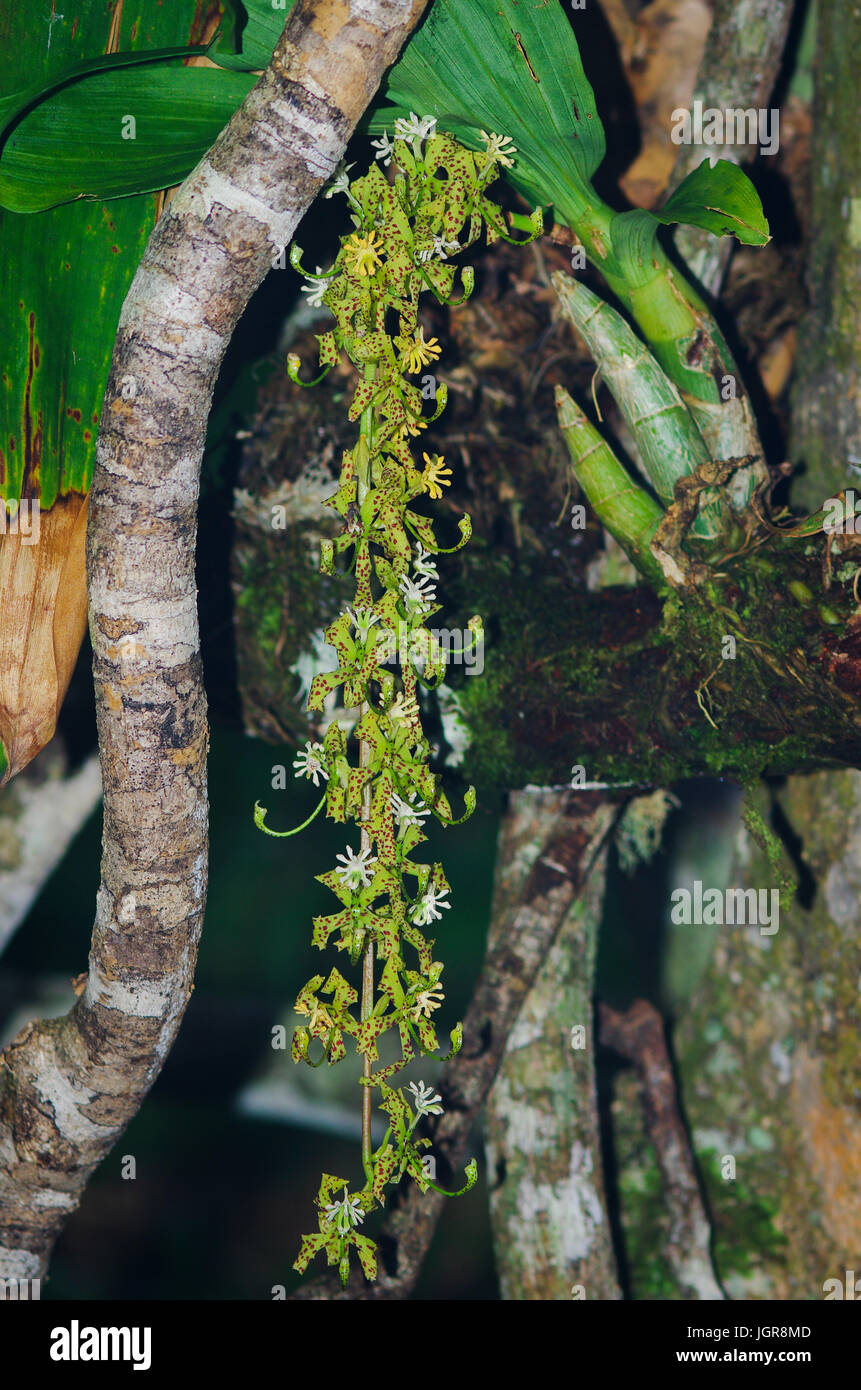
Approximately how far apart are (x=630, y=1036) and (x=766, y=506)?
92 cm

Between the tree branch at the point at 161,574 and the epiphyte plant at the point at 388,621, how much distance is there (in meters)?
0.07

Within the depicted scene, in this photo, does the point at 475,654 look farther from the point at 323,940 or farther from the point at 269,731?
the point at 323,940

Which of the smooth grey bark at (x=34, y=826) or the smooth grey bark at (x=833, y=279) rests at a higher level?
the smooth grey bark at (x=833, y=279)

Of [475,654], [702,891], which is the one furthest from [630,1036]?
[475,654]

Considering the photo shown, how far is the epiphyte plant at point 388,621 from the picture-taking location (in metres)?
0.82

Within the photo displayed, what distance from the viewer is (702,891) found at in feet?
6.55

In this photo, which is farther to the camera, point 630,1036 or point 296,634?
point 630,1036

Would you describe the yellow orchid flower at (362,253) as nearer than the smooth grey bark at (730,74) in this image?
Yes

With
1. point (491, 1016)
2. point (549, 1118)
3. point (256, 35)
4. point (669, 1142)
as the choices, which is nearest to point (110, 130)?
point (256, 35)

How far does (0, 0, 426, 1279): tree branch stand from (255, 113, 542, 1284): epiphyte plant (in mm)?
72

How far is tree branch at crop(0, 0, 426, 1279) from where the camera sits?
77cm

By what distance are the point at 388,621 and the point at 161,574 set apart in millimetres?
205

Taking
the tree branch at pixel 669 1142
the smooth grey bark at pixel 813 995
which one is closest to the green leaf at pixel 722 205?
the smooth grey bark at pixel 813 995

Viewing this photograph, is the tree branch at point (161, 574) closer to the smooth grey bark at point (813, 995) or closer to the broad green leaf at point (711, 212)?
the broad green leaf at point (711, 212)
